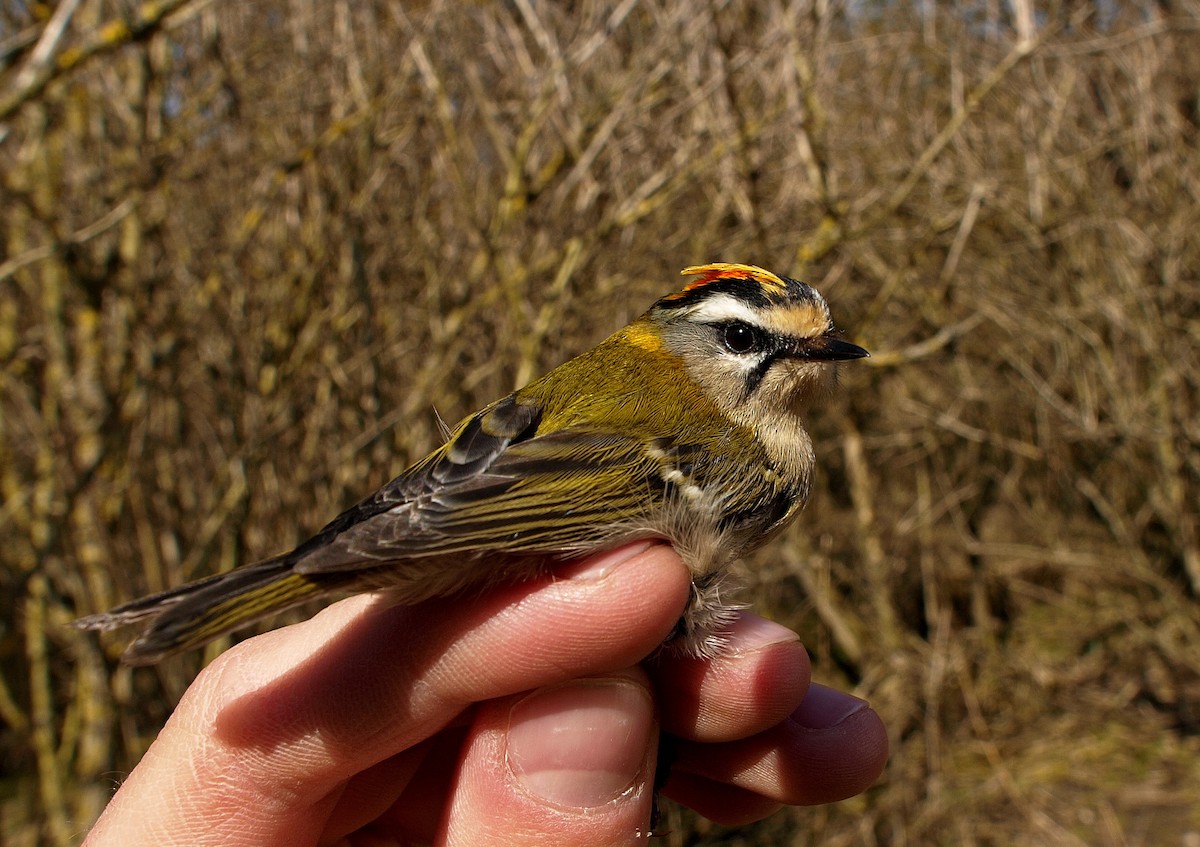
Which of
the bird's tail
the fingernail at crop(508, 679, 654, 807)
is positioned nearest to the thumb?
the fingernail at crop(508, 679, 654, 807)

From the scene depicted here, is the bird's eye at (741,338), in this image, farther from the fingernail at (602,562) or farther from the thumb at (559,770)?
the thumb at (559,770)

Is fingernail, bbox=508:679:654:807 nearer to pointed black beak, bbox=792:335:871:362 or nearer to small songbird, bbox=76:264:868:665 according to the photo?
small songbird, bbox=76:264:868:665

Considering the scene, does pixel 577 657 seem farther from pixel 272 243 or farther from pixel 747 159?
pixel 272 243

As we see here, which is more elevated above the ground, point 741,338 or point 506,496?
point 506,496

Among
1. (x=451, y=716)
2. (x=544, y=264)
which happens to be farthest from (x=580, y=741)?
(x=544, y=264)

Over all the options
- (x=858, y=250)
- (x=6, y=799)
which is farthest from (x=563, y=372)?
(x=6, y=799)

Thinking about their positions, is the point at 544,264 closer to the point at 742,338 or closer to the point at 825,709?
the point at 742,338
